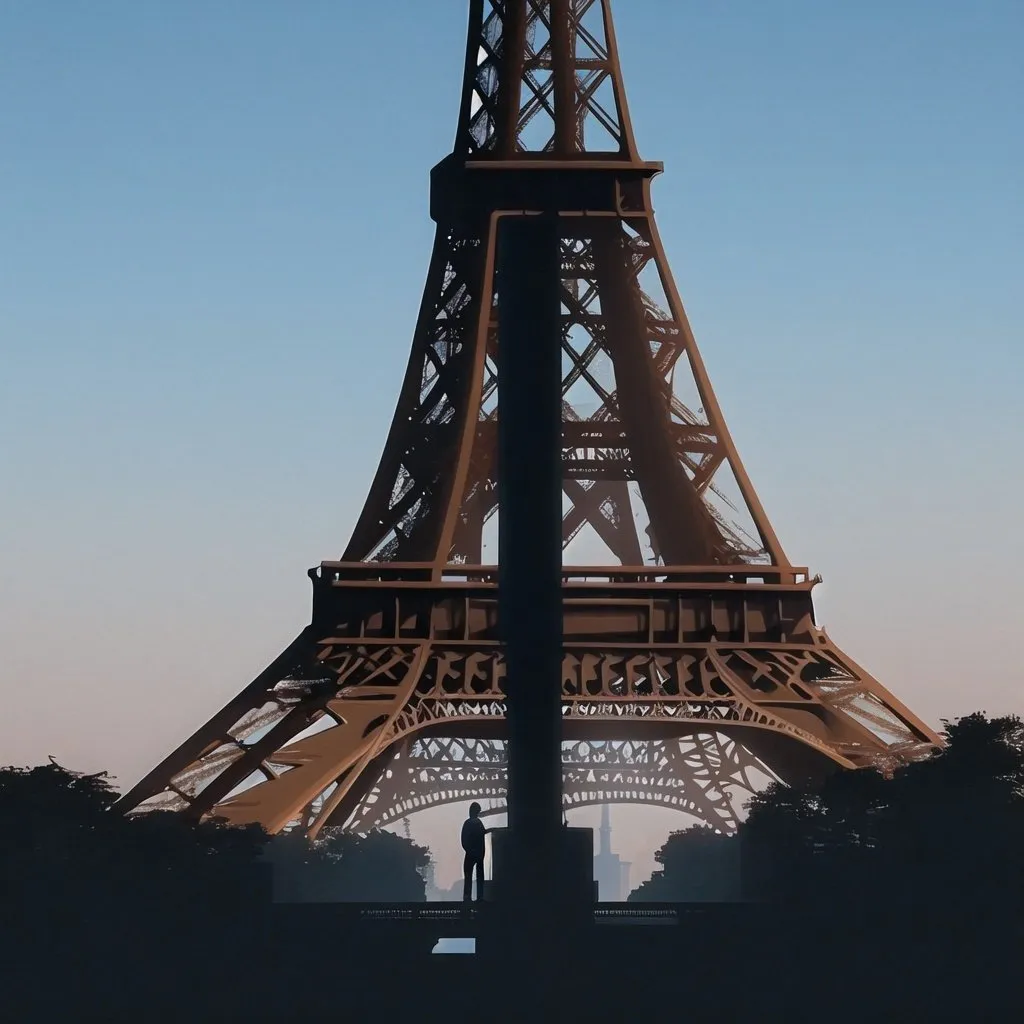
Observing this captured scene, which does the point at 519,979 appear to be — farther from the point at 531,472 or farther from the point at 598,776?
the point at 598,776

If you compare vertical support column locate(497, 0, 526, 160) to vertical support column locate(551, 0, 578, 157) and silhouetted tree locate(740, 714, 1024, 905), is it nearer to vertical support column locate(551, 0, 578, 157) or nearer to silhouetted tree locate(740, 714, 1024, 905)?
vertical support column locate(551, 0, 578, 157)

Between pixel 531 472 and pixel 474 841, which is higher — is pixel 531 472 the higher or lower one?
the higher one

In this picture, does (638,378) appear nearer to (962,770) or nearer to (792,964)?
(962,770)

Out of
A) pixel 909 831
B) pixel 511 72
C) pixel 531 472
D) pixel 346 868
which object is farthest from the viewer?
pixel 346 868

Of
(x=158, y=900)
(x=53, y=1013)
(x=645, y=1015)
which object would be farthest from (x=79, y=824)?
(x=645, y=1015)

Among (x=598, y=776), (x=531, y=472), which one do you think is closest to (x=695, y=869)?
(x=598, y=776)

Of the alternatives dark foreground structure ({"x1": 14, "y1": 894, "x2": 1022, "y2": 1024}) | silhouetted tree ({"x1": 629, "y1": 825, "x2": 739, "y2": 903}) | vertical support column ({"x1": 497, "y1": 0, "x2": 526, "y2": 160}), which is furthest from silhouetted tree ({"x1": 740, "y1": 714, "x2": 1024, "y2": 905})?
vertical support column ({"x1": 497, "y1": 0, "x2": 526, "y2": 160})
